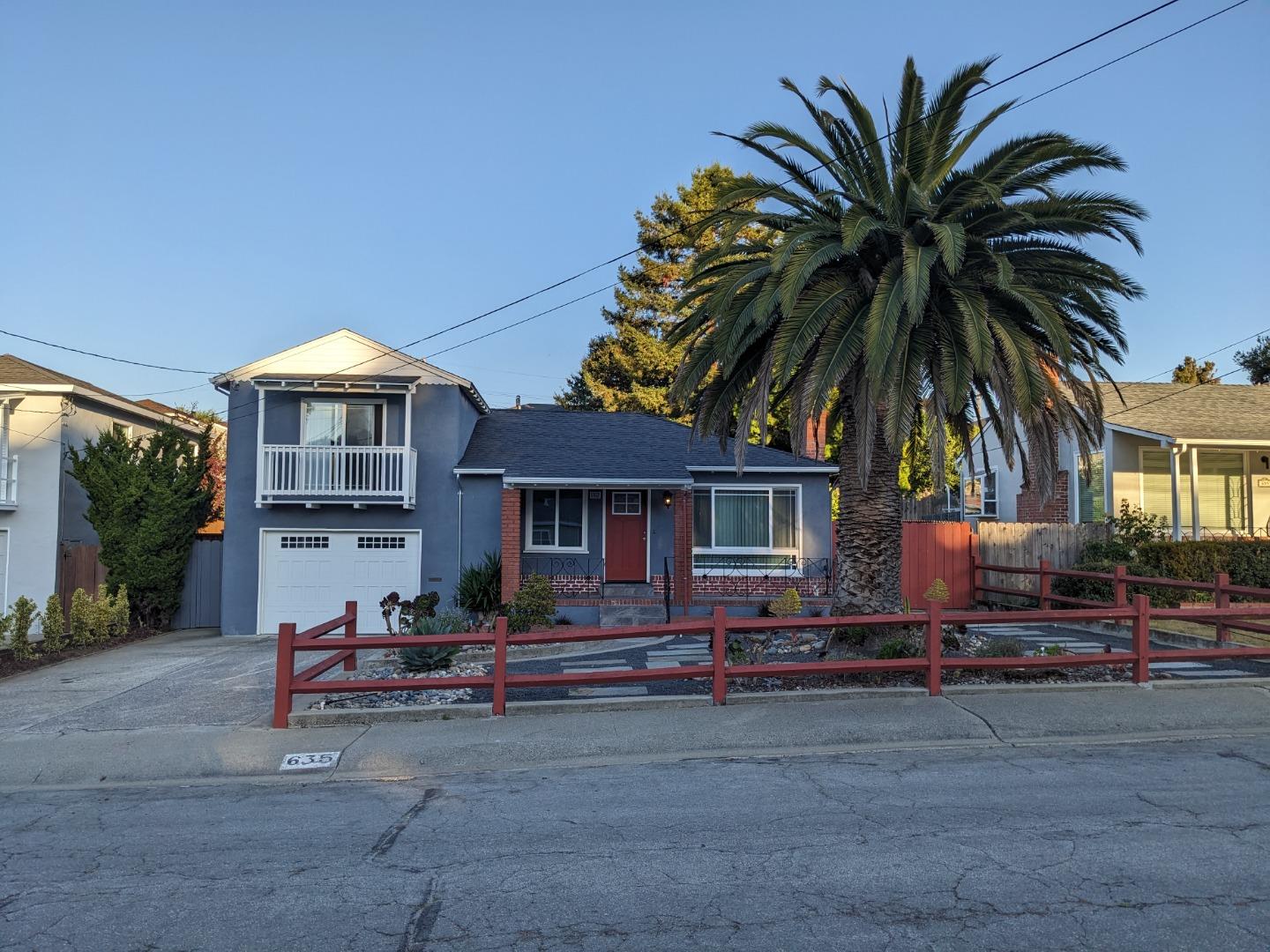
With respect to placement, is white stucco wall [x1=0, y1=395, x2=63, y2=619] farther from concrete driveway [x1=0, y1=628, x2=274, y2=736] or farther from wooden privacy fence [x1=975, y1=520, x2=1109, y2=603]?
wooden privacy fence [x1=975, y1=520, x2=1109, y2=603]

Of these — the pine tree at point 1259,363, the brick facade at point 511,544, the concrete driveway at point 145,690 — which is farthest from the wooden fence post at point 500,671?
the pine tree at point 1259,363

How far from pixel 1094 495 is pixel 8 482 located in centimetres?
2604

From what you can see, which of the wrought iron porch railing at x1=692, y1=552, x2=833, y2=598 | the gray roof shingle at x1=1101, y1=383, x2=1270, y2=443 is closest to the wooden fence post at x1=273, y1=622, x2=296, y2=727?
the wrought iron porch railing at x1=692, y1=552, x2=833, y2=598

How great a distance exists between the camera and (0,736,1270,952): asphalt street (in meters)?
4.56

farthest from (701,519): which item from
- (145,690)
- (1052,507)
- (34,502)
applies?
(34,502)

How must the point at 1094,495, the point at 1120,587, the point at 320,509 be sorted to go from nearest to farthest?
1. the point at 1120,587
2. the point at 320,509
3. the point at 1094,495

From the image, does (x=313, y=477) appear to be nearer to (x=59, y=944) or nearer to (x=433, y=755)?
(x=433, y=755)

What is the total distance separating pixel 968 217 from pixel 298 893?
10459 mm

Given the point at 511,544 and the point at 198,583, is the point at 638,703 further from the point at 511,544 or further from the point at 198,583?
the point at 198,583

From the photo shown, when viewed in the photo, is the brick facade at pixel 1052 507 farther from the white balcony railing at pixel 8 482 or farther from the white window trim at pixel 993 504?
the white balcony railing at pixel 8 482

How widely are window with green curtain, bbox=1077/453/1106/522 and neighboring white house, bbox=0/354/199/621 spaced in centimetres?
2428

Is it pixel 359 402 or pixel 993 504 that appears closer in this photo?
pixel 359 402

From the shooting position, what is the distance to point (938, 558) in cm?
2105

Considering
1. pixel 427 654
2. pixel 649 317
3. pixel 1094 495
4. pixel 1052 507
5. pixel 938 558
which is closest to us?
pixel 427 654
